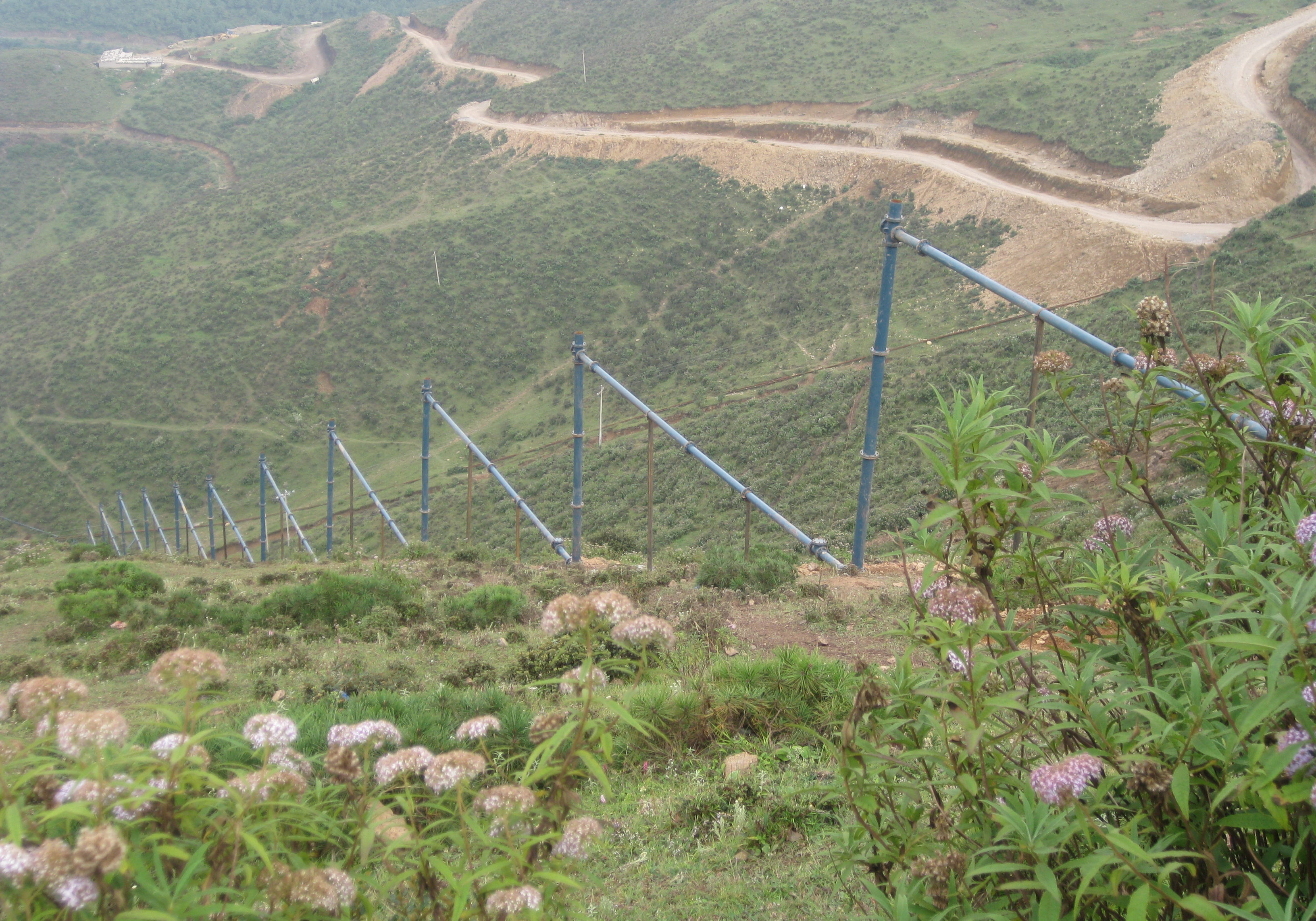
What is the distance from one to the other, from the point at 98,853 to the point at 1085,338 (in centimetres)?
414

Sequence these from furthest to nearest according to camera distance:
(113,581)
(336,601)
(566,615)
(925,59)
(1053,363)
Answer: (925,59) < (113,581) < (336,601) < (1053,363) < (566,615)

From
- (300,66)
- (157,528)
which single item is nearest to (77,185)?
(300,66)

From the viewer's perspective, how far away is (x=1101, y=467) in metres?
1.98

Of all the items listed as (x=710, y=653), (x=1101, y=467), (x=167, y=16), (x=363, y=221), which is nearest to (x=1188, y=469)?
(x=710, y=653)

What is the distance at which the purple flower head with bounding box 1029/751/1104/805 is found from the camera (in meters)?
1.26

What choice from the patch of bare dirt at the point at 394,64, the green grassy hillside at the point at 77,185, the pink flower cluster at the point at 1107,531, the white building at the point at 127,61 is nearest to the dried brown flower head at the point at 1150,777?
the pink flower cluster at the point at 1107,531

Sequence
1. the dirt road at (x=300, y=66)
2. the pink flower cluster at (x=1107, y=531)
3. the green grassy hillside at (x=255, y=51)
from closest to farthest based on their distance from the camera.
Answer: the pink flower cluster at (x=1107, y=531) → the dirt road at (x=300, y=66) → the green grassy hillside at (x=255, y=51)

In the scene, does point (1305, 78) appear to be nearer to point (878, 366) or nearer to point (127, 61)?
point (878, 366)

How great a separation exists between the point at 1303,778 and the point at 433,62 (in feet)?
242

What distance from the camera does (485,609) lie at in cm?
702

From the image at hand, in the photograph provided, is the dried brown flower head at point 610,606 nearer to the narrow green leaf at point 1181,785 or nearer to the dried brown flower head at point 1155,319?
the narrow green leaf at point 1181,785

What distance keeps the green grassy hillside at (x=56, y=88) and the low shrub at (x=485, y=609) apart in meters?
86.9

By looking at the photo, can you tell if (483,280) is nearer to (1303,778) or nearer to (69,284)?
(69,284)

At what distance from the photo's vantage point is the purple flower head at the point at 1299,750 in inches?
46.3
